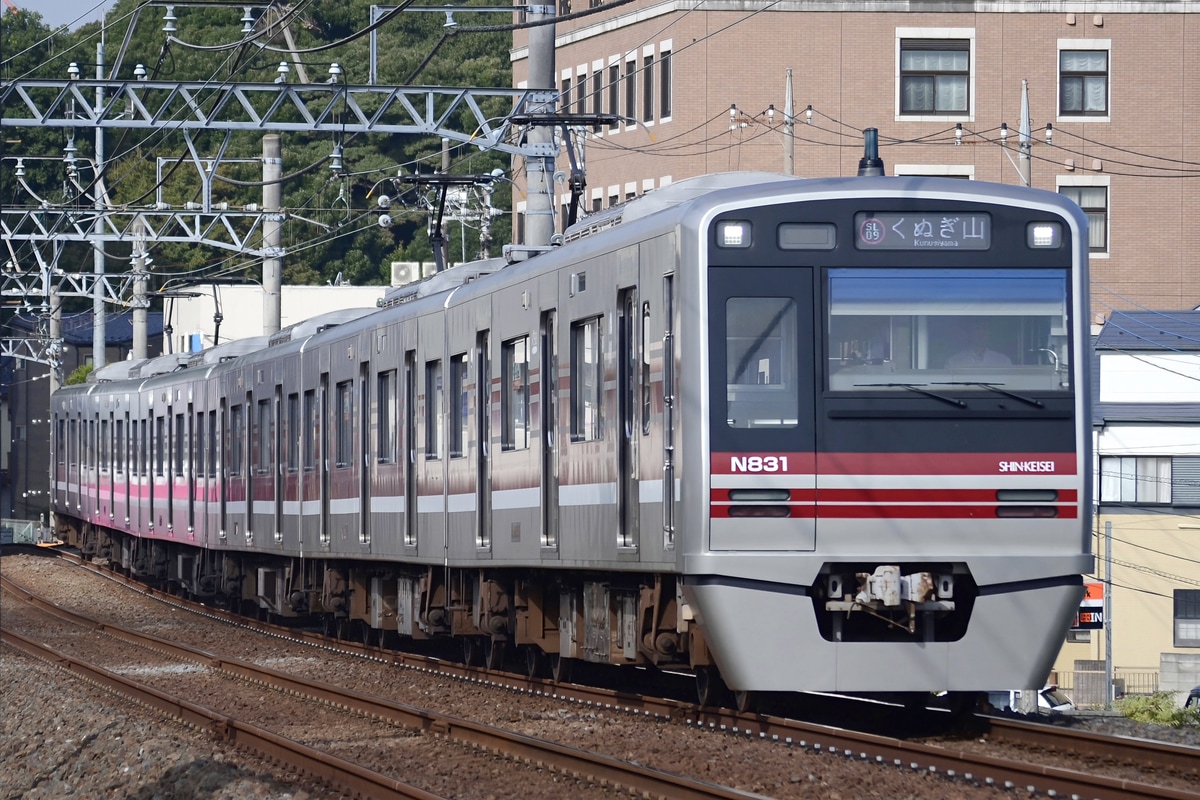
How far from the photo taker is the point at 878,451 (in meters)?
9.71

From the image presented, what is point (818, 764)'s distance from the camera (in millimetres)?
9047

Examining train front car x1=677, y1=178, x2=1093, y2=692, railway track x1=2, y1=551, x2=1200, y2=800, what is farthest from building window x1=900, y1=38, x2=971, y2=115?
train front car x1=677, y1=178, x2=1093, y2=692

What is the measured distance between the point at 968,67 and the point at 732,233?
30.4 m

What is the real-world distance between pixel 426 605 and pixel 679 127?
23.9 m

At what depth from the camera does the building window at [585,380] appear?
1141 cm

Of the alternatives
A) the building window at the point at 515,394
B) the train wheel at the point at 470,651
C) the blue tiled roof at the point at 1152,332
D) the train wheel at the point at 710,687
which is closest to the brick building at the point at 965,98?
the blue tiled roof at the point at 1152,332

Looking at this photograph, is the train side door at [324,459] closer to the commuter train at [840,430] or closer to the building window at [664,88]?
the commuter train at [840,430]

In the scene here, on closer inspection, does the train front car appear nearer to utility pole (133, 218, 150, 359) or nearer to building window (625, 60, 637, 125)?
utility pole (133, 218, 150, 359)

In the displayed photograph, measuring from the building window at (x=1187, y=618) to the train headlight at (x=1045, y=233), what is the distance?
82.2 feet

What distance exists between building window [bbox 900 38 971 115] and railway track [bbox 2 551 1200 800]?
95.3 feet

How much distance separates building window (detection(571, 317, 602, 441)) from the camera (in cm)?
1141

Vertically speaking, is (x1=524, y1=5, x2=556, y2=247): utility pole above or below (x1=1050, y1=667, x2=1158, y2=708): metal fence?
above

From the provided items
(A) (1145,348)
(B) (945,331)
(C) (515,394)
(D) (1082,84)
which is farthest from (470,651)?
(D) (1082,84)

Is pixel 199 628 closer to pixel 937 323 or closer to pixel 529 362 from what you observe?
pixel 529 362
